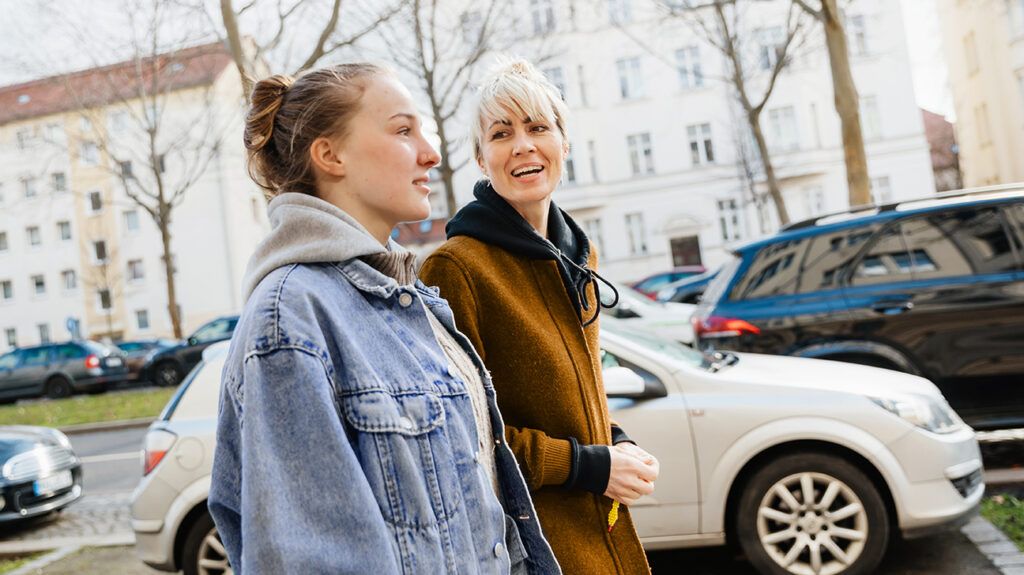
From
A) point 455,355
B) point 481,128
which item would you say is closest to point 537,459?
point 455,355

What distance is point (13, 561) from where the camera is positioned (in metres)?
6.57

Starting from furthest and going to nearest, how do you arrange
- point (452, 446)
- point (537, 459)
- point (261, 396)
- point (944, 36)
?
1. point (944, 36)
2. point (537, 459)
3. point (452, 446)
4. point (261, 396)

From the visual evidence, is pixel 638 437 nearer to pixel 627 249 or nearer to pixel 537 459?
pixel 537 459

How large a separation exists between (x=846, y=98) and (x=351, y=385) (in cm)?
1278

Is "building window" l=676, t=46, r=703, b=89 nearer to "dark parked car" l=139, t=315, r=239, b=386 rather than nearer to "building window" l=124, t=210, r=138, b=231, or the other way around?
"dark parked car" l=139, t=315, r=239, b=386

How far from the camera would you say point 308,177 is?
5.38 ft

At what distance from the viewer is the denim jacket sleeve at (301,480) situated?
1.26m

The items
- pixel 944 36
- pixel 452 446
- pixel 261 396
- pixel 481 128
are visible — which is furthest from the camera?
pixel 944 36

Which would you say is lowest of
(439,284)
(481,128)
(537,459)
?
(537,459)

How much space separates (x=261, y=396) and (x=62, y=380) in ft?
80.1

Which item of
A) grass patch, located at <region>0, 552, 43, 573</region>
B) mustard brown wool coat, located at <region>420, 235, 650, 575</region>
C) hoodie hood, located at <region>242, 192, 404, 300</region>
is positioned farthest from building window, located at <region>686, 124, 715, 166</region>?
hoodie hood, located at <region>242, 192, 404, 300</region>

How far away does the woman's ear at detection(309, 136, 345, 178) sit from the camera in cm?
162

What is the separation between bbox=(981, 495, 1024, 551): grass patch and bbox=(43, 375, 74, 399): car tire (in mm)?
22760

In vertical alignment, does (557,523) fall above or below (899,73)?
below
